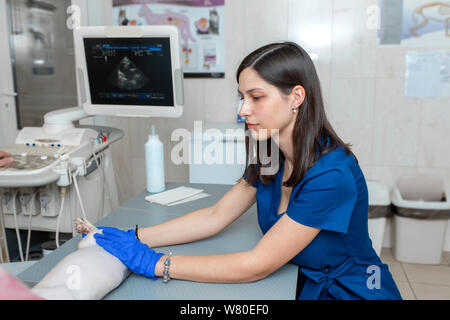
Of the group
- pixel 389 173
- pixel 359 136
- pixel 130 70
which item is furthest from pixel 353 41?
pixel 130 70

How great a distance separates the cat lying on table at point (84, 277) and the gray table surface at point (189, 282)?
0.04 meters

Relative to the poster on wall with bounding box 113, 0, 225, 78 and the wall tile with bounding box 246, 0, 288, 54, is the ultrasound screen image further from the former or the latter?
the wall tile with bounding box 246, 0, 288, 54

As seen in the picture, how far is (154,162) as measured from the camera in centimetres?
150

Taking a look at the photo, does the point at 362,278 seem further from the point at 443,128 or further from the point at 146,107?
the point at 443,128

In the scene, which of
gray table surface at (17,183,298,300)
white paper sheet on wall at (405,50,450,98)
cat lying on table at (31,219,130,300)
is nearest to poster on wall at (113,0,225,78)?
white paper sheet on wall at (405,50,450,98)

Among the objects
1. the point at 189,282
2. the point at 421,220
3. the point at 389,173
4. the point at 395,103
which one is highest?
the point at 395,103

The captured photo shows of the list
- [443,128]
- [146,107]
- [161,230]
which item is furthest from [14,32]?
[443,128]

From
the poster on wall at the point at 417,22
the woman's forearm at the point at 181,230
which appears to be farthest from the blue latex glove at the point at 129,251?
the poster on wall at the point at 417,22

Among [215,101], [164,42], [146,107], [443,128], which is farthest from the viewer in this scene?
[215,101]

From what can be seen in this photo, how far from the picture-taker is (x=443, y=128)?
8.04 ft

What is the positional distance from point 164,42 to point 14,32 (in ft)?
5.50

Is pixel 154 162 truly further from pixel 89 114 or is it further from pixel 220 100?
pixel 220 100

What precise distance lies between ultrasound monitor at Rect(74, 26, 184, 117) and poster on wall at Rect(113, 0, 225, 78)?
0.89 metres

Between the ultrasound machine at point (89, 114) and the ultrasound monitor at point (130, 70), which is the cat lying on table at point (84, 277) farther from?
the ultrasound monitor at point (130, 70)
